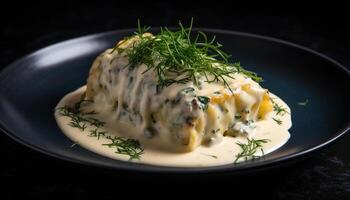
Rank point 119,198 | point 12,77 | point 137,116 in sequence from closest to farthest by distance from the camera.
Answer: point 119,198 → point 137,116 → point 12,77

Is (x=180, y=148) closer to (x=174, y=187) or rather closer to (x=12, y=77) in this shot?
(x=174, y=187)

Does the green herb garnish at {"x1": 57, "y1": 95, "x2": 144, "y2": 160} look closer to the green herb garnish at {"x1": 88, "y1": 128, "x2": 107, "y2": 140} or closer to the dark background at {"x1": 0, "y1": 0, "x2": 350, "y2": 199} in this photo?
the green herb garnish at {"x1": 88, "y1": 128, "x2": 107, "y2": 140}

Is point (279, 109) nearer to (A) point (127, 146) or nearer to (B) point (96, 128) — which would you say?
(A) point (127, 146)

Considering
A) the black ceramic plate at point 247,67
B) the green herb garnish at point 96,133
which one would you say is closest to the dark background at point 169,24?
the black ceramic plate at point 247,67

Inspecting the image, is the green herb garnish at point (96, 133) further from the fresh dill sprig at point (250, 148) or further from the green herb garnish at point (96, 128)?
the fresh dill sprig at point (250, 148)

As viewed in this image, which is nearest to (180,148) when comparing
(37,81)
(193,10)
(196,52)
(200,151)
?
(200,151)
